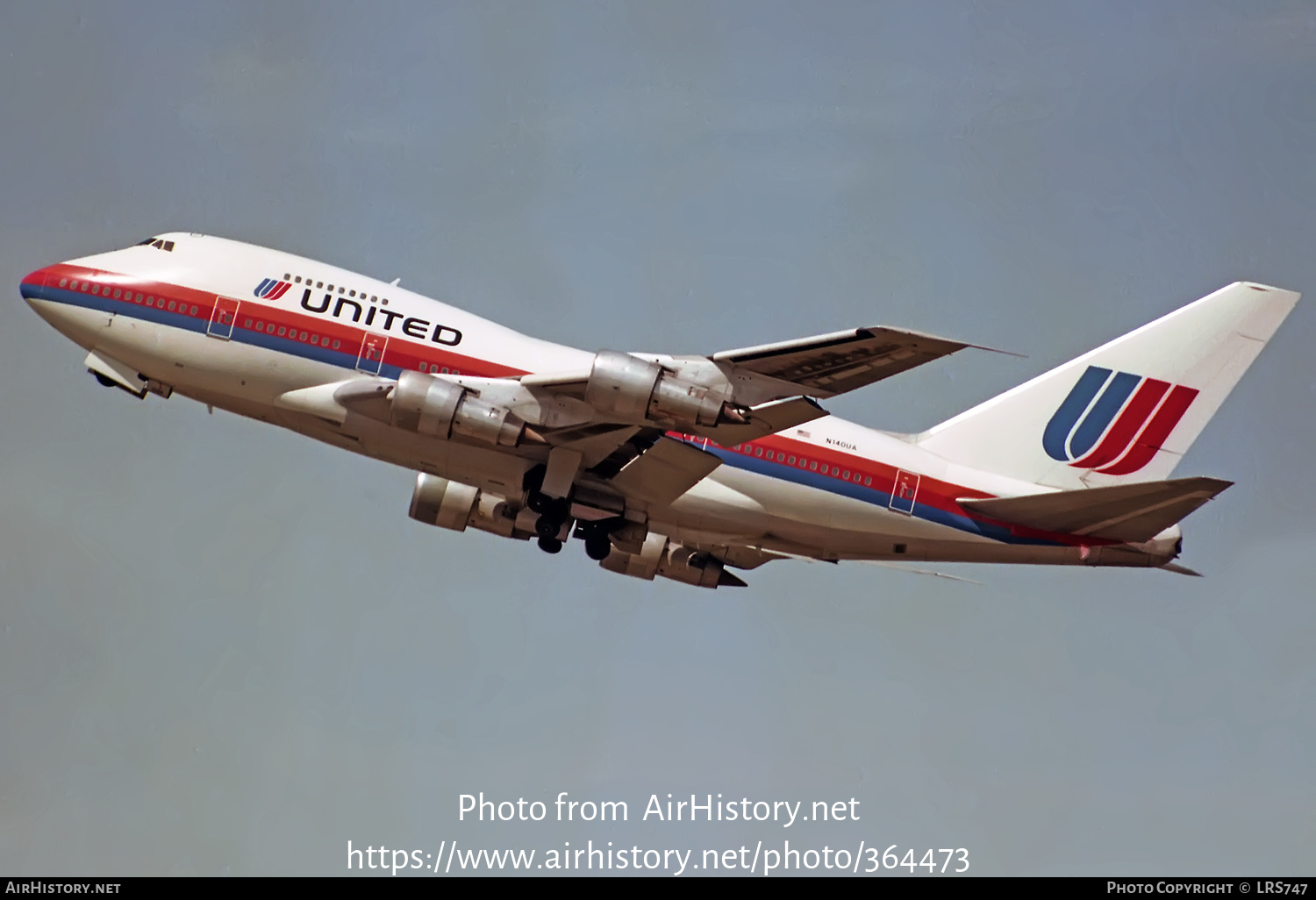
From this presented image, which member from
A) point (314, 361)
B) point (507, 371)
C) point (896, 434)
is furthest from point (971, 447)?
point (314, 361)

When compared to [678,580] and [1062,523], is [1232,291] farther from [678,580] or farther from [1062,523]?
[678,580]

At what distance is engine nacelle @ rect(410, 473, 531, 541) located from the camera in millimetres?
50969

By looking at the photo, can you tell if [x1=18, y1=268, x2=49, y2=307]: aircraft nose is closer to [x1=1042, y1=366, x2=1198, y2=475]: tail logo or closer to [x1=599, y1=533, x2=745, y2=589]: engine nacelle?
[x1=599, y1=533, x2=745, y2=589]: engine nacelle

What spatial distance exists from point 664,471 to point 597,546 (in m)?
4.31

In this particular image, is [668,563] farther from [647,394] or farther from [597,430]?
[647,394]

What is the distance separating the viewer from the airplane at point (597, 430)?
4319 centimetres

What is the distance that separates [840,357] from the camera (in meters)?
38.8

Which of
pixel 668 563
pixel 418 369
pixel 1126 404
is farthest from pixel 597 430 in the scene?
pixel 1126 404

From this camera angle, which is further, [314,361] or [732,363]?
[314,361]

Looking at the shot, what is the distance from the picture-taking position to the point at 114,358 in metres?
45.6

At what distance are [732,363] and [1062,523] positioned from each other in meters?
11.3

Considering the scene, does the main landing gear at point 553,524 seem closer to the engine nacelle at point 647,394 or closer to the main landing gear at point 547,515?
the main landing gear at point 547,515

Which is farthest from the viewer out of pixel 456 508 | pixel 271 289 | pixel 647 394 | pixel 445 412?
pixel 456 508

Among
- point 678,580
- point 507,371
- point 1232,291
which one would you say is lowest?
point 678,580
